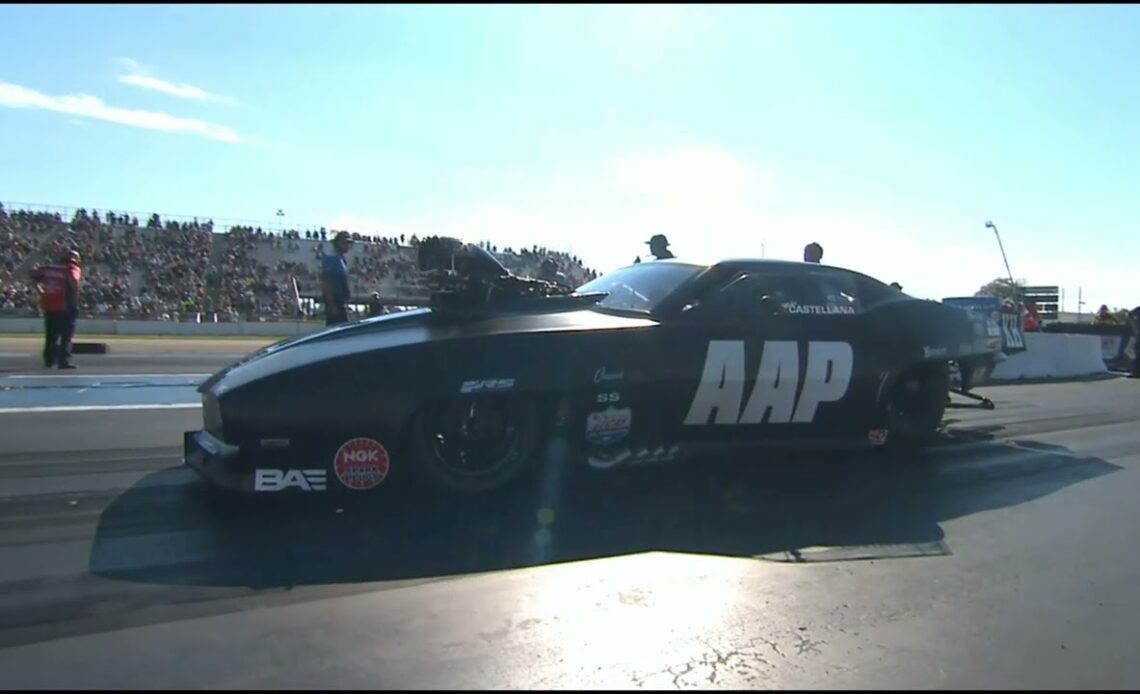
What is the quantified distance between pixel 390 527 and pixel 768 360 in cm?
241

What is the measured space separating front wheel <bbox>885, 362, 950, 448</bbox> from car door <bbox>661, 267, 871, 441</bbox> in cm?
66

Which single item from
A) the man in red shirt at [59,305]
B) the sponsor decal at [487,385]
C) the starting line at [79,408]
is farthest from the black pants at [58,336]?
the sponsor decal at [487,385]

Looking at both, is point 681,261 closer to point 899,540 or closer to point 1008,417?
point 899,540

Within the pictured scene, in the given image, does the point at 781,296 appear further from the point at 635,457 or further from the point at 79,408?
the point at 79,408

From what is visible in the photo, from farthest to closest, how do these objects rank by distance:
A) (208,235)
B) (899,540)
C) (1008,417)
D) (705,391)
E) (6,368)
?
1. (208,235)
2. (6,368)
3. (1008,417)
4. (705,391)
5. (899,540)

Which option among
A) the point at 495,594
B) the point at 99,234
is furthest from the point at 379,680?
the point at 99,234

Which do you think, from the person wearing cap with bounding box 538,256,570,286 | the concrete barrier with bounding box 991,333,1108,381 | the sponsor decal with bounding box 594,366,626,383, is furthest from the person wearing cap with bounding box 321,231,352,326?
the concrete barrier with bounding box 991,333,1108,381

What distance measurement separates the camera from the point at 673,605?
3223 millimetres

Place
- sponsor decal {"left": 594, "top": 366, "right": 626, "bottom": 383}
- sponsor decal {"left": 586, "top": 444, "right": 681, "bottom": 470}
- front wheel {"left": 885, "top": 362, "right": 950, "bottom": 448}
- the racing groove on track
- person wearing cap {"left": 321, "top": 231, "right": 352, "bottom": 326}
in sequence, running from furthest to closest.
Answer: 1. person wearing cap {"left": 321, "top": 231, "right": 352, "bottom": 326}
2. front wheel {"left": 885, "top": 362, "right": 950, "bottom": 448}
3. sponsor decal {"left": 586, "top": 444, "right": 681, "bottom": 470}
4. sponsor decal {"left": 594, "top": 366, "right": 626, "bottom": 383}
5. the racing groove on track

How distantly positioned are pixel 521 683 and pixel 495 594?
0.69 metres

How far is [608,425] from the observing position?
452 cm

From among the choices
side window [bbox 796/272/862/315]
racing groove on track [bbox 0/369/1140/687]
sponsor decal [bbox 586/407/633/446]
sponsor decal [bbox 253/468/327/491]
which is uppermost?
side window [bbox 796/272/862/315]

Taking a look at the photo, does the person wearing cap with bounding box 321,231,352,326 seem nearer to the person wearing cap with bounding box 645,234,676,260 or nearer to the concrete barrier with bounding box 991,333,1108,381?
the person wearing cap with bounding box 645,234,676,260

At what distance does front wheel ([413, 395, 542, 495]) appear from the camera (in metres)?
4.17
